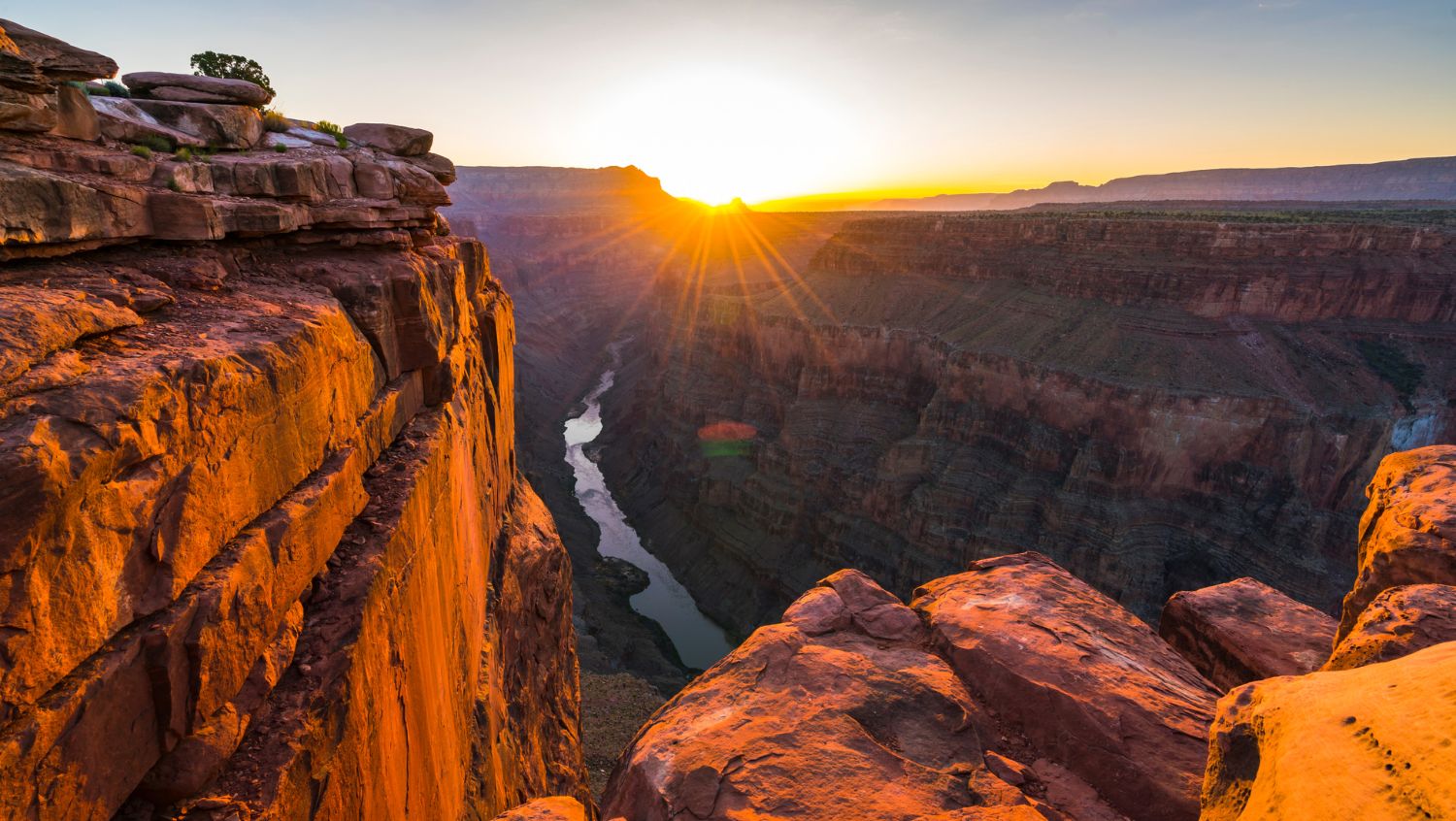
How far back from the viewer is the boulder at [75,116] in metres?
6.84

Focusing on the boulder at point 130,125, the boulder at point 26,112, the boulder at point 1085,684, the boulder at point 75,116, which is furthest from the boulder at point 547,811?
the boulder at point 130,125

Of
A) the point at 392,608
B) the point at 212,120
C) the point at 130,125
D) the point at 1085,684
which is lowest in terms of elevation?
the point at 1085,684

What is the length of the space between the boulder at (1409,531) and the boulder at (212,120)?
1654 centimetres

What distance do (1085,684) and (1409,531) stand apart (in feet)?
14.9

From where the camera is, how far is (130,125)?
8.09 meters

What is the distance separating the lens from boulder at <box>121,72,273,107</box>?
9.49 m

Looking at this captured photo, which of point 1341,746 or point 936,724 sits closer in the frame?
point 1341,746

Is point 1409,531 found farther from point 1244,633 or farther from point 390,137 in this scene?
point 390,137

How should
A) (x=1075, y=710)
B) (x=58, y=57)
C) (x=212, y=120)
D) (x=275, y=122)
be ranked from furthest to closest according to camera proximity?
(x=275, y=122), (x=212, y=120), (x=1075, y=710), (x=58, y=57)

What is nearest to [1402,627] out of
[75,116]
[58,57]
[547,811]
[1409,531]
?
[1409,531]

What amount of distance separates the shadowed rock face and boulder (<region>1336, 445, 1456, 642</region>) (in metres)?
2.59

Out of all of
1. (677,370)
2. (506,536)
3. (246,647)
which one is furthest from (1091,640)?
(677,370)

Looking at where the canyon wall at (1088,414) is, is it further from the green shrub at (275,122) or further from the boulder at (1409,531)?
the green shrub at (275,122)

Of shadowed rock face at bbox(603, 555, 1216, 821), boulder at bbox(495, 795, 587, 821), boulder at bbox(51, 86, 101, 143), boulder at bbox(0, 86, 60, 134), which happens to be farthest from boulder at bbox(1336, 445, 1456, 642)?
boulder at bbox(51, 86, 101, 143)
